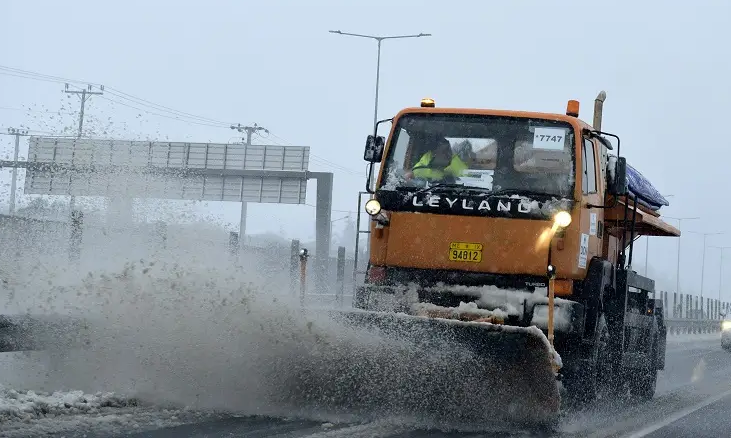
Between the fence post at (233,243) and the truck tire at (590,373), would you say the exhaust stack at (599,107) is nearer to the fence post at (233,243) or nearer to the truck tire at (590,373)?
the truck tire at (590,373)

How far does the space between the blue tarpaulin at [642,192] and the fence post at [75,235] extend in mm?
5902

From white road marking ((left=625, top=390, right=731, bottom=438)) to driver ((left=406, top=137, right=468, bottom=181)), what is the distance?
107 inches

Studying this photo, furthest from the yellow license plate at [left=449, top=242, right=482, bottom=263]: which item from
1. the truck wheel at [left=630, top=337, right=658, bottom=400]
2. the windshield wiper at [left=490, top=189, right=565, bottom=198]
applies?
the truck wheel at [left=630, top=337, right=658, bottom=400]

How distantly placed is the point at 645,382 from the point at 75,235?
6.85 m

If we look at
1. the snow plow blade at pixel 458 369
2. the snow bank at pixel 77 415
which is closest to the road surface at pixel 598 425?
the snow bank at pixel 77 415

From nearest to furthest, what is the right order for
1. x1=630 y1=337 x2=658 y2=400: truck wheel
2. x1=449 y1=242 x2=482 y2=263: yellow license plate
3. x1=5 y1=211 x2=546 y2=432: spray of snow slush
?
x1=5 y1=211 x2=546 y2=432: spray of snow slush → x1=449 y1=242 x2=482 y2=263: yellow license plate → x1=630 y1=337 x2=658 y2=400: truck wheel

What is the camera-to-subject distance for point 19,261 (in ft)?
33.9

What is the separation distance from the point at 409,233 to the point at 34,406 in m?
3.53

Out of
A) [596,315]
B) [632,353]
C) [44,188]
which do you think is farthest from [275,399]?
[44,188]

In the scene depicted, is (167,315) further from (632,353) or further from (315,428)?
(632,353)

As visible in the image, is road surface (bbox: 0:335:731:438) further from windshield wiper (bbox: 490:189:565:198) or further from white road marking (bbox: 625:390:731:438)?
windshield wiper (bbox: 490:189:565:198)

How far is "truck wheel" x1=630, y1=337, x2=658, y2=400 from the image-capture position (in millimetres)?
12334

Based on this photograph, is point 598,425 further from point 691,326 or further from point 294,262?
point 691,326

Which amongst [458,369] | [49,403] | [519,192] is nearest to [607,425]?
[458,369]
